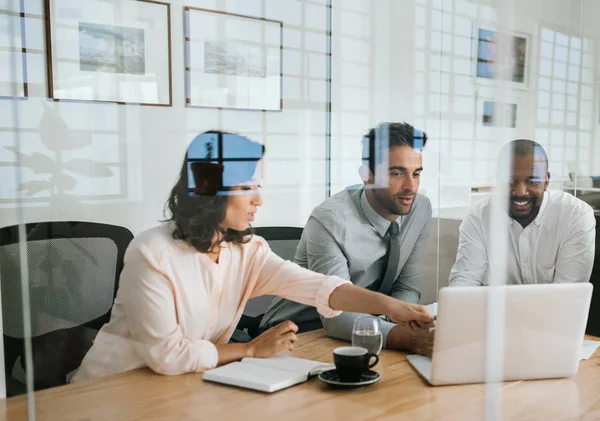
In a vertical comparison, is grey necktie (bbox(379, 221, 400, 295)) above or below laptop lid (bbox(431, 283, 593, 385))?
above

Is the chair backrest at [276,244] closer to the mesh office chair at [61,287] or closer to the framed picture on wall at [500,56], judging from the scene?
the mesh office chair at [61,287]

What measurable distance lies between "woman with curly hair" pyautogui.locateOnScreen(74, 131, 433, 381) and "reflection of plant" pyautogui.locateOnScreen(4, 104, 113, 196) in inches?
8.0

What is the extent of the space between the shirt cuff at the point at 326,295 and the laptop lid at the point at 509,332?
0.25 m

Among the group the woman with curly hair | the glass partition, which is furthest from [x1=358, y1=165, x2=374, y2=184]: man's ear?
the woman with curly hair

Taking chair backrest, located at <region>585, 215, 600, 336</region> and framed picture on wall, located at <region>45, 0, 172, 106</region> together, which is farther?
chair backrest, located at <region>585, 215, 600, 336</region>

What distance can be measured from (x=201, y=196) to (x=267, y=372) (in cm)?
44

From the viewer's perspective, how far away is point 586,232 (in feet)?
5.76

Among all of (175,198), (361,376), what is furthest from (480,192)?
(175,198)

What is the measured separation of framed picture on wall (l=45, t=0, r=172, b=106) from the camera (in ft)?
5.28

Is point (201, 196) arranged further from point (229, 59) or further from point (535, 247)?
point (535, 247)

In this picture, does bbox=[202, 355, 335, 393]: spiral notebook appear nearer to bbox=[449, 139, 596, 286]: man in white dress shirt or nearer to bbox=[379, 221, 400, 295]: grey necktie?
bbox=[379, 221, 400, 295]: grey necktie

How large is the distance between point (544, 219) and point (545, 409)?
460 mm

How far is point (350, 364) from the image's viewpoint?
1559mm

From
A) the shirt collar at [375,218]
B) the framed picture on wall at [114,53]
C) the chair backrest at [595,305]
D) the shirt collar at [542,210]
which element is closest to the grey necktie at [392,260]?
the shirt collar at [375,218]
